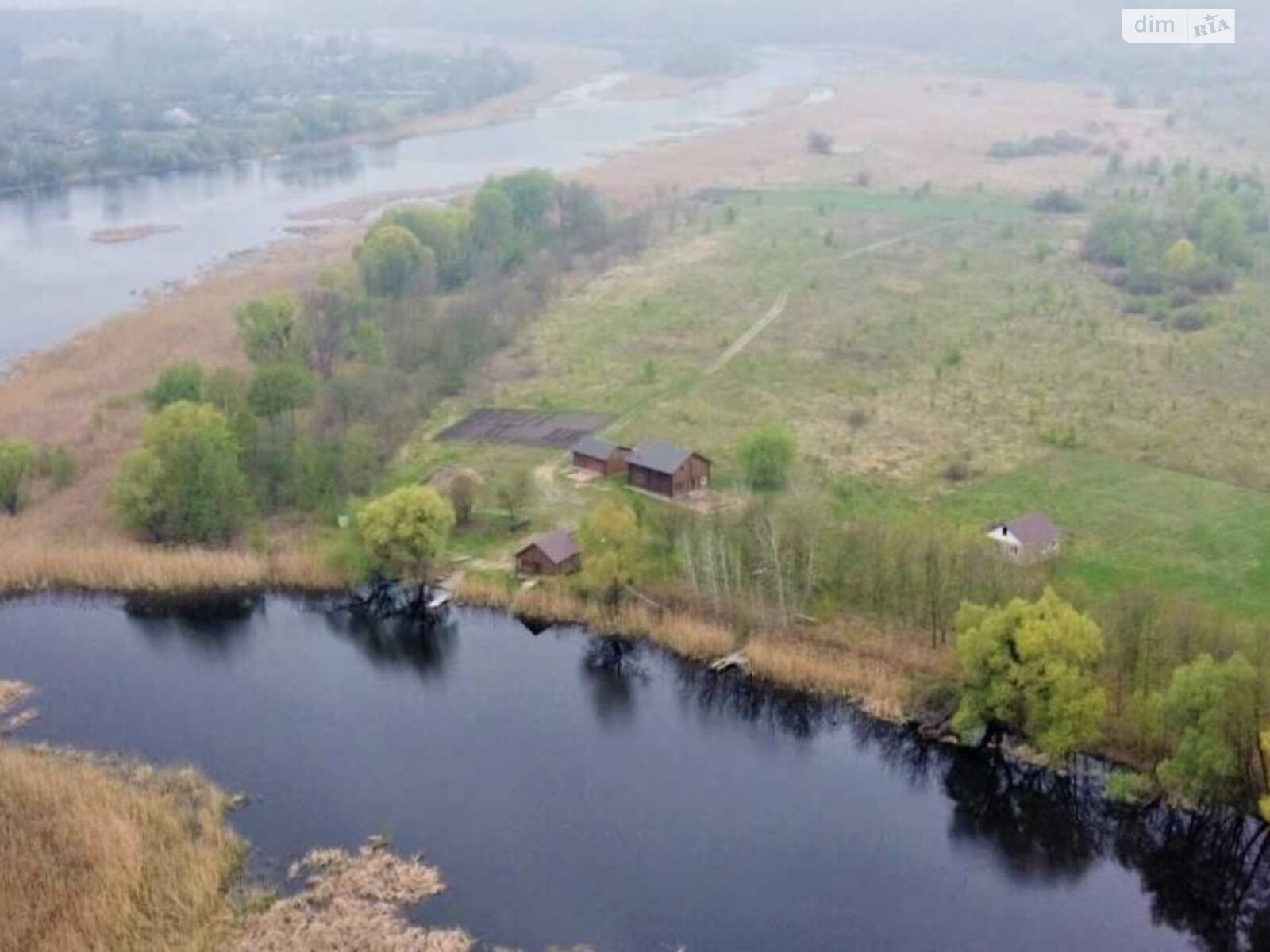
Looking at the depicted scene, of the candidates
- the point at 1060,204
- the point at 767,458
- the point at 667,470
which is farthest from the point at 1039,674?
the point at 1060,204

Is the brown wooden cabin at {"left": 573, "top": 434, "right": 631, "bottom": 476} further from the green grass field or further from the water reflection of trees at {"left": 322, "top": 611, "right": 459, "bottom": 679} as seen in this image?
the green grass field

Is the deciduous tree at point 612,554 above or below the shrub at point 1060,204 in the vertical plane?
below

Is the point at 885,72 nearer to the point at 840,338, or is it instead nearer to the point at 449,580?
the point at 840,338

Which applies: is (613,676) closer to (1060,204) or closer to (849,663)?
(849,663)

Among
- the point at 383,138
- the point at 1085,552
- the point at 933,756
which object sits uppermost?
the point at 383,138

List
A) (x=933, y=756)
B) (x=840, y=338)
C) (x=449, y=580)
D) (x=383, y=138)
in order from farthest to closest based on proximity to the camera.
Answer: (x=383, y=138), (x=840, y=338), (x=449, y=580), (x=933, y=756)

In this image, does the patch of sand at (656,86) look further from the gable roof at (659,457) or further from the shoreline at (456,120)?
the gable roof at (659,457)

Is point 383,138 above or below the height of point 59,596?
above

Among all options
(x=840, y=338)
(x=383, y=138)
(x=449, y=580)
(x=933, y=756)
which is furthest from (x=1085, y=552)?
(x=383, y=138)

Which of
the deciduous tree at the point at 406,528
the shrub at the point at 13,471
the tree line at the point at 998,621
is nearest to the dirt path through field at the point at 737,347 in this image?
the tree line at the point at 998,621
